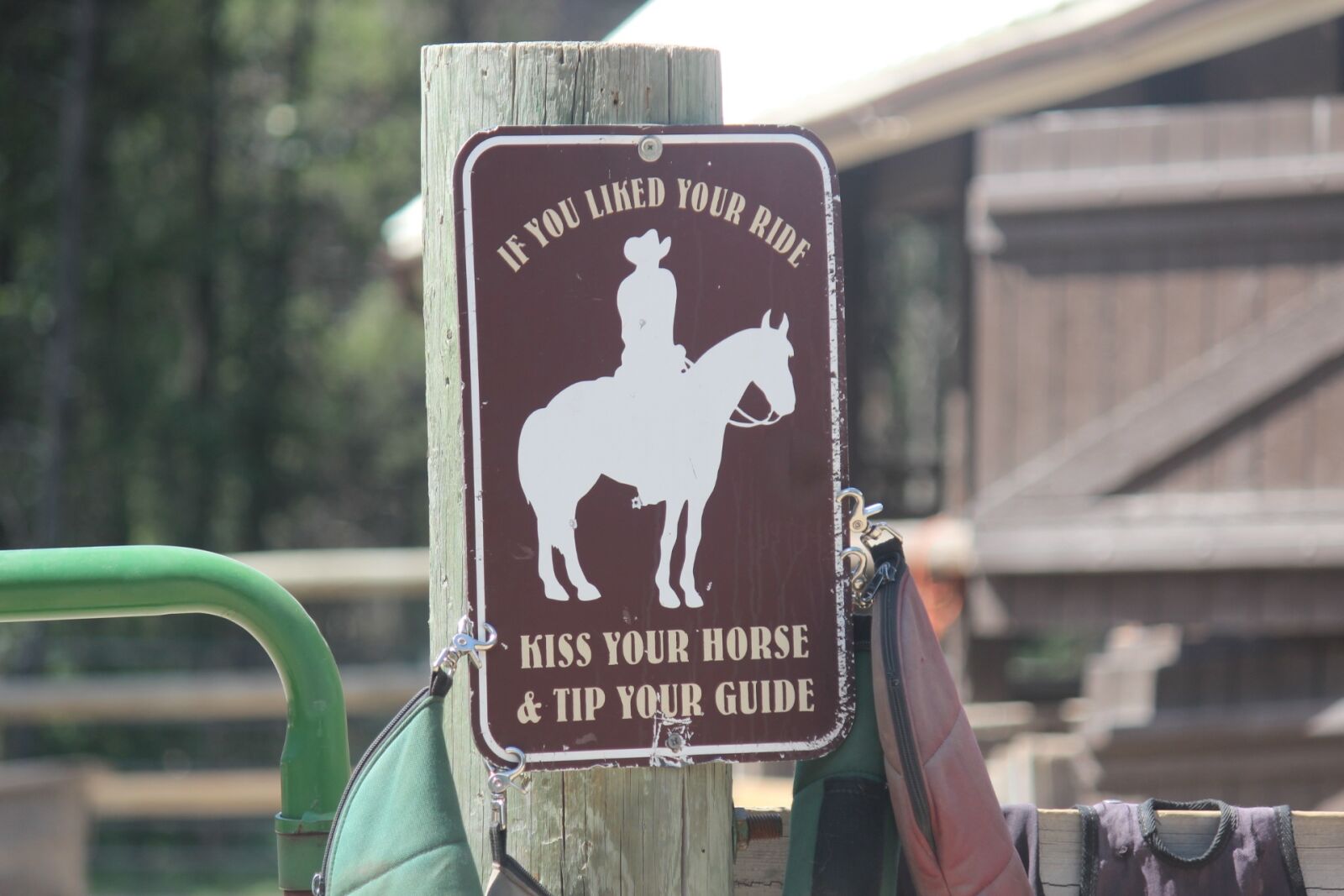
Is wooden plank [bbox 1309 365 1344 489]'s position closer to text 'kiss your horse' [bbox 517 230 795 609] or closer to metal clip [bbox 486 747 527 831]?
text 'kiss your horse' [bbox 517 230 795 609]

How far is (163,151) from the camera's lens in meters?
17.7

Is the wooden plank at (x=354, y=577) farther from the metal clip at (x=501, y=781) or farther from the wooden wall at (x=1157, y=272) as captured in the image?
the metal clip at (x=501, y=781)

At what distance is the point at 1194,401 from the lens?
5.34m

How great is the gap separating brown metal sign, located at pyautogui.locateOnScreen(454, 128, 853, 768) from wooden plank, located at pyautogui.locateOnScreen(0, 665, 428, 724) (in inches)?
238

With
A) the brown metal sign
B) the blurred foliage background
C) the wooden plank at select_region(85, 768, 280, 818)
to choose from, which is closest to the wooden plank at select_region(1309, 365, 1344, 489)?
the brown metal sign

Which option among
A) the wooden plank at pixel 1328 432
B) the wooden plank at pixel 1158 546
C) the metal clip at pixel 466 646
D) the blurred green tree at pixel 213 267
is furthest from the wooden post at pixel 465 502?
the blurred green tree at pixel 213 267

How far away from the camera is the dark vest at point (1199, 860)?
1.96 meters

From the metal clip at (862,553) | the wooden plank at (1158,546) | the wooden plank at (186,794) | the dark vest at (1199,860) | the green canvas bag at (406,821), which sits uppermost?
the wooden plank at (1158,546)

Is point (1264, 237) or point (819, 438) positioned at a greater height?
point (1264, 237)

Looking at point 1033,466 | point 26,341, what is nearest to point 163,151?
point 26,341

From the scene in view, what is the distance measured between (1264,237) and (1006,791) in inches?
85.5

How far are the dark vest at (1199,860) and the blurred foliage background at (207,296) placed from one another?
36.8 feet

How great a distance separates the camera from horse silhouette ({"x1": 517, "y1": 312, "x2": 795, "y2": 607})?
1679mm

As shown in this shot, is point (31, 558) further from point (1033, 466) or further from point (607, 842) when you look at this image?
point (1033, 466)
